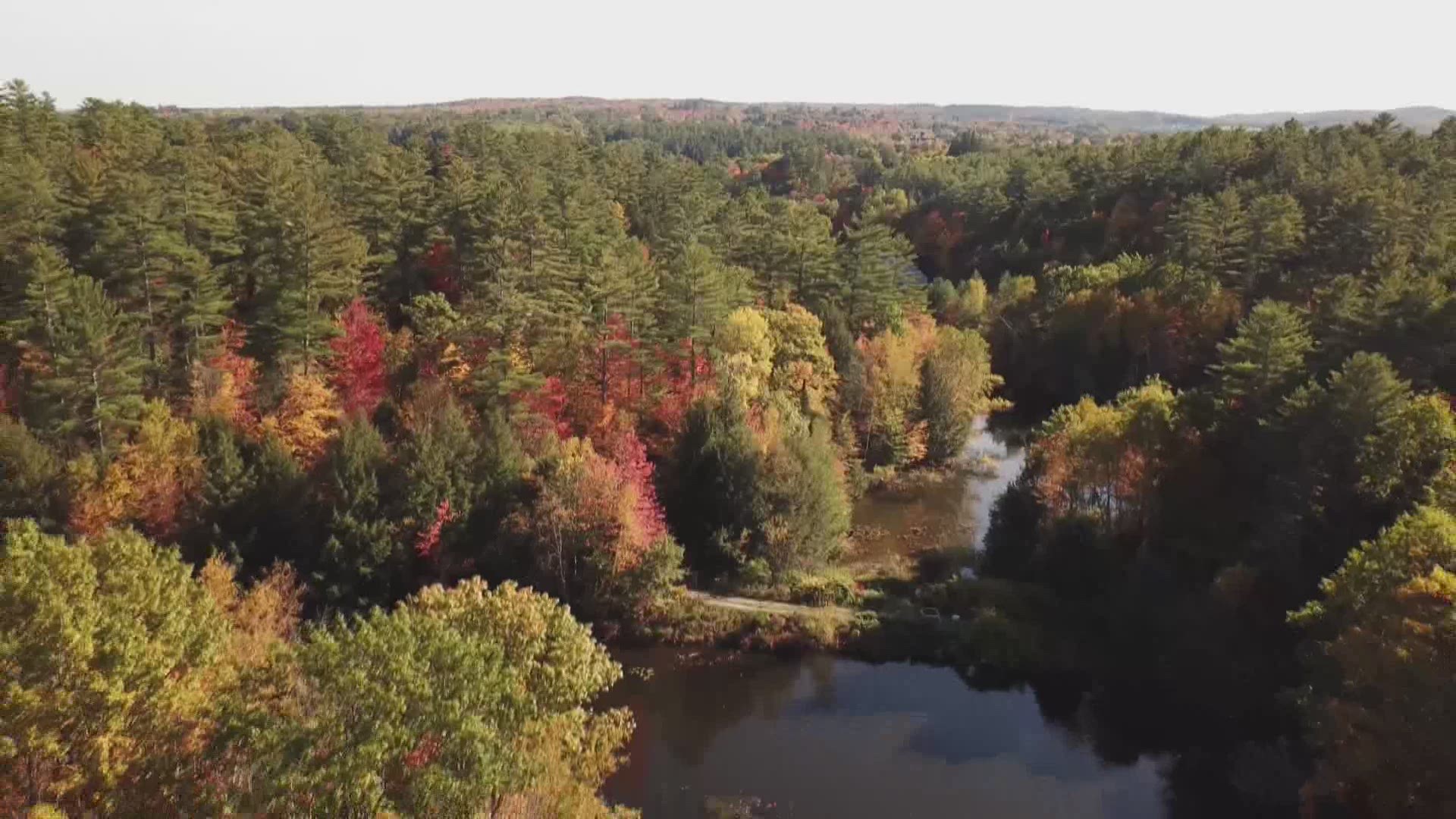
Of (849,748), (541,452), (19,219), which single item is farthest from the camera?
(541,452)

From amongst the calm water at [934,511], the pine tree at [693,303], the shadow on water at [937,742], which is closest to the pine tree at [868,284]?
Answer: the calm water at [934,511]

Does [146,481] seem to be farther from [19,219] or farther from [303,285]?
[19,219]

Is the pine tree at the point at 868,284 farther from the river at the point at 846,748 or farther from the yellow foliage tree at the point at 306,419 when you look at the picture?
the yellow foliage tree at the point at 306,419

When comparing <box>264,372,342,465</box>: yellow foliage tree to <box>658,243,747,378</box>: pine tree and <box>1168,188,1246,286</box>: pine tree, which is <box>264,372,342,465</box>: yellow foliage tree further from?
<box>1168,188,1246,286</box>: pine tree

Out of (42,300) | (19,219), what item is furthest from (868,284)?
(19,219)

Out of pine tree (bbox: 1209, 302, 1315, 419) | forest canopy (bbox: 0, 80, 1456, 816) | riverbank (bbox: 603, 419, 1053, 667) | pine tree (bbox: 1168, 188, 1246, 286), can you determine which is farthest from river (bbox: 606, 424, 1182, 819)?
pine tree (bbox: 1168, 188, 1246, 286)

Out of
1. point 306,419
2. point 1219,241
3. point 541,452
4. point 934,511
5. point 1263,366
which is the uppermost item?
point 1219,241

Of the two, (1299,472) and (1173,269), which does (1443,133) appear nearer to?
(1173,269)

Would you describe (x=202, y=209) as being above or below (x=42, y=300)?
above
